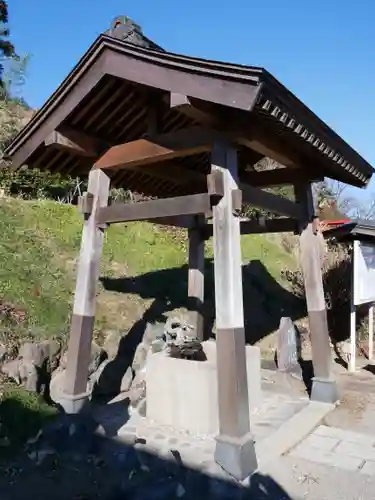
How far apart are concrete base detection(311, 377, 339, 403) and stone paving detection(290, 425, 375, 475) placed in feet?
2.32

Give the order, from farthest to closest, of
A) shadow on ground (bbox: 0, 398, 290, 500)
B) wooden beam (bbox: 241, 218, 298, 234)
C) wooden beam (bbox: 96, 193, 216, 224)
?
wooden beam (bbox: 241, 218, 298, 234) → wooden beam (bbox: 96, 193, 216, 224) → shadow on ground (bbox: 0, 398, 290, 500)

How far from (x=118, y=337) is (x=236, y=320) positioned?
3.50 metres

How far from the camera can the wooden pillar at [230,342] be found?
147 inches

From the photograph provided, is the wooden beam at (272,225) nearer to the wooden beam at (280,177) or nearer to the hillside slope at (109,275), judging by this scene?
the wooden beam at (280,177)

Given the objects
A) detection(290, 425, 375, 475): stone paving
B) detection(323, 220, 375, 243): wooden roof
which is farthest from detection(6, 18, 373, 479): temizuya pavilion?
detection(323, 220, 375, 243): wooden roof

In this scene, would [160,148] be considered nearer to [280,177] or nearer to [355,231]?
[280,177]

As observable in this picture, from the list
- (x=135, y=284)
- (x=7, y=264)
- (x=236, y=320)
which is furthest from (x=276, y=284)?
(x=236, y=320)

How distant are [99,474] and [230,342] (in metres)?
1.74

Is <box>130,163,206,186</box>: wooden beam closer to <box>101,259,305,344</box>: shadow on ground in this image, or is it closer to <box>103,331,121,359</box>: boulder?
<box>101,259,305,344</box>: shadow on ground

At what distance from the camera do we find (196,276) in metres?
7.07

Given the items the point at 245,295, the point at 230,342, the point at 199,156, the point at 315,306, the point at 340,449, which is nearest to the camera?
the point at 230,342

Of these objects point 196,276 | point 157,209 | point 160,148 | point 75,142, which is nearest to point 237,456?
point 157,209

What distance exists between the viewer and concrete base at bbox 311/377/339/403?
5625mm

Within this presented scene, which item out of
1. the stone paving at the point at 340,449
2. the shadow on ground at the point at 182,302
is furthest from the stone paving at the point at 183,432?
the shadow on ground at the point at 182,302
